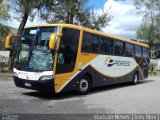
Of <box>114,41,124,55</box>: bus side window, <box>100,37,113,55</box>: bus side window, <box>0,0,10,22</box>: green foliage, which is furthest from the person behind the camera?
<box>0,0,10,22</box>: green foliage

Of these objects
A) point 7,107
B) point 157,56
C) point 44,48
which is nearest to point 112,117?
point 7,107

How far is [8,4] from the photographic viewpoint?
24531 mm

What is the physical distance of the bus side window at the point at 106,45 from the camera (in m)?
16.5

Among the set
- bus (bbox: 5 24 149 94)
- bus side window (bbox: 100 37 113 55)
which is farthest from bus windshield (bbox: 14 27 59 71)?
bus side window (bbox: 100 37 113 55)

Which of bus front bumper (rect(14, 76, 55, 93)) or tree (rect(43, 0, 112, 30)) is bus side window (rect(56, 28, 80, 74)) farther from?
tree (rect(43, 0, 112, 30))

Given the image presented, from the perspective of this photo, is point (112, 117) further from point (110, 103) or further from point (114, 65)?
point (114, 65)

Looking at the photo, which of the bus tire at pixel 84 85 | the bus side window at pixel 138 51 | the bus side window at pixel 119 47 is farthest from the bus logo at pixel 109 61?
the bus side window at pixel 138 51

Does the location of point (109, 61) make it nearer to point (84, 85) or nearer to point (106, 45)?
point (106, 45)

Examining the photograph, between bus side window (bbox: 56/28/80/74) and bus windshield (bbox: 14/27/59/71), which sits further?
bus side window (bbox: 56/28/80/74)

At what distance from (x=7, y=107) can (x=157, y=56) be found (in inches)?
2471

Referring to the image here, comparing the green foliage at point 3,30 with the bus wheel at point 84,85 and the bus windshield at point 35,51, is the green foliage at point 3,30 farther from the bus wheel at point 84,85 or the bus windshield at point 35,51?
the bus wheel at point 84,85

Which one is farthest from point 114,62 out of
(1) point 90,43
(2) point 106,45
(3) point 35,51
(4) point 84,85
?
(3) point 35,51

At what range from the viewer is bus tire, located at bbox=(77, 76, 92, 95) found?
14751mm

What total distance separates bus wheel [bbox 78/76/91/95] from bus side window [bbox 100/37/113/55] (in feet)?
6.38
